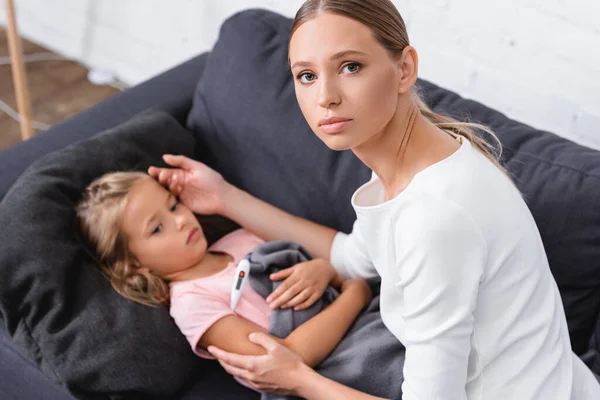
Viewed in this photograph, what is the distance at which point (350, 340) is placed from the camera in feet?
4.28

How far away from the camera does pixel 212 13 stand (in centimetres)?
228

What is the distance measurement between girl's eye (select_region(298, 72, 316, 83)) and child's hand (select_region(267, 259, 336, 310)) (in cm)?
54

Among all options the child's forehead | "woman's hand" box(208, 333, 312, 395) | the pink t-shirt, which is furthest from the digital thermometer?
the child's forehead

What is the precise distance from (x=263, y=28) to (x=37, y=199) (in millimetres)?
643

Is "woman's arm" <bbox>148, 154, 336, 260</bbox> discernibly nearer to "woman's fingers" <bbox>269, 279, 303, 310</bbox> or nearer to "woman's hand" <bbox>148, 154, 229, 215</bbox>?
"woman's hand" <bbox>148, 154, 229, 215</bbox>

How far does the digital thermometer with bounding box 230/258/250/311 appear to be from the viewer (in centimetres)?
136

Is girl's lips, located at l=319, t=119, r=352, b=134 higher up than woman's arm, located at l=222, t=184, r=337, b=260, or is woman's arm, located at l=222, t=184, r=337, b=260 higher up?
girl's lips, located at l=319, t=119, r=352, b=134

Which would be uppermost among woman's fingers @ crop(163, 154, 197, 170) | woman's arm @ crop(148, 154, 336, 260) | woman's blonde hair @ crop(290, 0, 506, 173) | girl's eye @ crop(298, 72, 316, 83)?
woman's blonde hair @ crop(290, 0, 506, 173)

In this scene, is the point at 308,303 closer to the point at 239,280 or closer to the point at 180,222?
the point at 239,280

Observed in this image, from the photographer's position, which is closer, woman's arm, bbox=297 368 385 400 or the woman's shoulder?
the woman's shoulder

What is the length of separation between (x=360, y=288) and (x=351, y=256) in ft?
0.22

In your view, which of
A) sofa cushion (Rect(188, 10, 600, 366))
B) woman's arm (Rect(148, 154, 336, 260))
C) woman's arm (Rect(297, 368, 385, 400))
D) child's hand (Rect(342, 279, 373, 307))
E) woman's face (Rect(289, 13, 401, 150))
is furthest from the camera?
woman's arm (Rect(148, 154, 336, 260))

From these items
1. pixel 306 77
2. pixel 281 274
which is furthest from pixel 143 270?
pixel 306 77

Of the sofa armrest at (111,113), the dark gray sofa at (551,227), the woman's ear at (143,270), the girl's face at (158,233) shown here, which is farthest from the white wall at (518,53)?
the woman's ear at (143,270)
